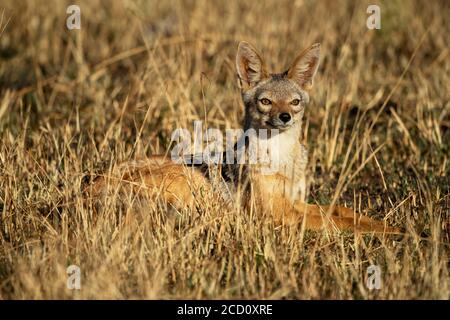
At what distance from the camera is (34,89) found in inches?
370

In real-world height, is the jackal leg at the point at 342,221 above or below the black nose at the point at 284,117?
below

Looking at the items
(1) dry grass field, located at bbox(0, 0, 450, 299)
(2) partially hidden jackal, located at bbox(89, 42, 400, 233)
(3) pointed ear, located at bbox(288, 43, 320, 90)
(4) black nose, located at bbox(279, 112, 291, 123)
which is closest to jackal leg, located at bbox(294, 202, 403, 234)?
(2) partially hidden jackal, located at bbox(89, 42, 400, 233)

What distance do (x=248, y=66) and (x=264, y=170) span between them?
3.14 ft

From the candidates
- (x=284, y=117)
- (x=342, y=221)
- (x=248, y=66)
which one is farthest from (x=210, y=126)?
(x=342, y=221)

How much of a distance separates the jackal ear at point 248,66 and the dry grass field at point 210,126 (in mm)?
399

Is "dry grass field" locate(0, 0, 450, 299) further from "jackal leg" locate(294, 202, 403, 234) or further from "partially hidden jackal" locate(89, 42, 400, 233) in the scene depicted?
"partially hidden jackal" locate(89, 42, 400, 233)

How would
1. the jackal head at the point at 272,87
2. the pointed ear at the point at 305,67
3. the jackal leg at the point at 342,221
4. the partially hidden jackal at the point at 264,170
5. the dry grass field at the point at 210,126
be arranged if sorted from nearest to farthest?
the dry grass field at the point at 210,126, the jackal leg at the point at 342,221, the partially hidden jackal at the point at 264,170, the jackal head at the point at 272,87, the pointed ear at the point at 305,67

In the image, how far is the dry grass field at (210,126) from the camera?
5008 millimetres

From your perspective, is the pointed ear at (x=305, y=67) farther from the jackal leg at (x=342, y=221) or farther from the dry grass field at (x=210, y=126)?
the jackal leg at (x=342, y=221)

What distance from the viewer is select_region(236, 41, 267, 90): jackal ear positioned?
6.70 m

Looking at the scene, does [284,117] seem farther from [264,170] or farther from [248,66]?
[248,66]

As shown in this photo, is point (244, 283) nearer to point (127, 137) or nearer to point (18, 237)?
point (18, 237)

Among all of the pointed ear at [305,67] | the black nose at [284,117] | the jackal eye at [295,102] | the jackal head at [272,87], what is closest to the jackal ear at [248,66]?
the jackal head at [272,87]

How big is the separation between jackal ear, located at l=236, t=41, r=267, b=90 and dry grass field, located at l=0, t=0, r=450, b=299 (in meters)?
0.40
